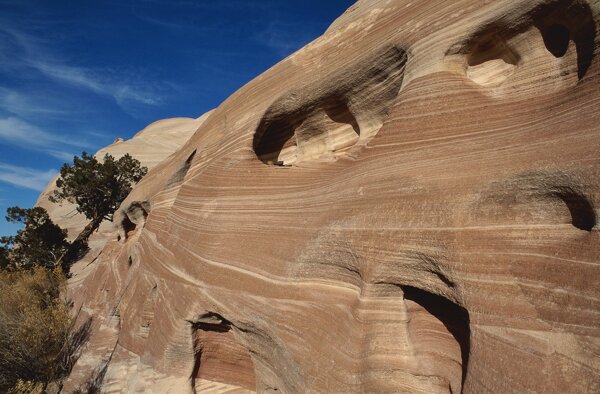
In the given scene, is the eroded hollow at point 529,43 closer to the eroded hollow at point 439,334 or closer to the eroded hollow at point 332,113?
the eroded hollow at point 332,113

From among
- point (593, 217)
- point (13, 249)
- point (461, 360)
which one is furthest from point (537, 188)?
point (13, 249)

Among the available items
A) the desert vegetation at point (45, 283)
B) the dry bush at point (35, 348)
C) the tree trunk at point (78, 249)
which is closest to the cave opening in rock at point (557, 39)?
the desert vegetation at point (45, 283)

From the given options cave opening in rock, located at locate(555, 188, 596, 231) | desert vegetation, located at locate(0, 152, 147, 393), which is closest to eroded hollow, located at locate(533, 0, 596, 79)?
cave opening in rock, located at locate(555, 188, 596, 231)

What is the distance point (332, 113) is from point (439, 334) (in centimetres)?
333

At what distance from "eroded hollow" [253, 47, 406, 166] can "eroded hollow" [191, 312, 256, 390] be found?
2925 millimetres

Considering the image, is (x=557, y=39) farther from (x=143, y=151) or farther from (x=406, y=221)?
(x=143, y=151)

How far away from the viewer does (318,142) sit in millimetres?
5480

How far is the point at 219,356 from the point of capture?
5457 millimetres

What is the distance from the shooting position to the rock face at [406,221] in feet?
7.84

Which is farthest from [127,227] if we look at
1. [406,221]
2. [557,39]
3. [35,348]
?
[557,39]

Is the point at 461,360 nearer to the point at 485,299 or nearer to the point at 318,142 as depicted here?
the point at 485,299

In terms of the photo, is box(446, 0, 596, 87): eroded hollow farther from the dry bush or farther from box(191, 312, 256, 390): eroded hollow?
the dry bush

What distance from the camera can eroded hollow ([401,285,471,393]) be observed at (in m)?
2.99

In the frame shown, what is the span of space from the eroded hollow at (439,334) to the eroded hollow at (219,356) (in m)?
2.82
